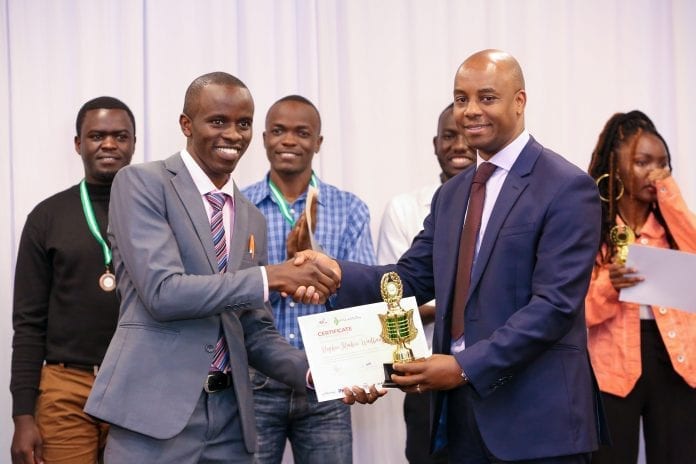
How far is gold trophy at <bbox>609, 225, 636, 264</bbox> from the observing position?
14.8 ft

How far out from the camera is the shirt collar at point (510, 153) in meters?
3.36

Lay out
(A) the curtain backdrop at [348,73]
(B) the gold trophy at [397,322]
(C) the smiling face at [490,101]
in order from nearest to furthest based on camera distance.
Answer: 1. (B) the gold trophy at [397,322]
2. (C) the smiling face at [490,101]
3. (A) the curtain backdrop at [348,73]

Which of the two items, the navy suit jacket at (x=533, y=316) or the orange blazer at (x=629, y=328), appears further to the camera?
the orange blazer at (x=629, y=328)

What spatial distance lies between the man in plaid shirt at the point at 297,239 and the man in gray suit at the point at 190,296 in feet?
2.63

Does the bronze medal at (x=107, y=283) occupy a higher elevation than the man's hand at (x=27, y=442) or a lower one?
higher

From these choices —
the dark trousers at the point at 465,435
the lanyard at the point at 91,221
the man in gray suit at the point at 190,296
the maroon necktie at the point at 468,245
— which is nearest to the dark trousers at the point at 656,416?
the dark trousers at the point at 465,435

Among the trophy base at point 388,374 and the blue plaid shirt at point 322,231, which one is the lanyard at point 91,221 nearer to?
the blue plaid shirt at point 322,231

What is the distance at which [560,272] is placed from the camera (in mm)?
3086

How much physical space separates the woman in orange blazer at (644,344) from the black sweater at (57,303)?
2425 millimetres

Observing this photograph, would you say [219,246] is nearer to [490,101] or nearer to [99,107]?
[490,101]

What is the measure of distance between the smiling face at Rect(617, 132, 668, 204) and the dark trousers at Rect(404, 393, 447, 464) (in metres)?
1.56

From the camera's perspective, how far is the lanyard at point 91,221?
4.32 metres

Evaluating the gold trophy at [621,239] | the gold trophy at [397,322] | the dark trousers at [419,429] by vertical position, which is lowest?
the dark trousers at [419,429]

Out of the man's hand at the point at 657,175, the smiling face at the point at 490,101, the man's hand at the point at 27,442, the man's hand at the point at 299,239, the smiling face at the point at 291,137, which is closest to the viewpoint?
the smiling face at the point at 490,101
